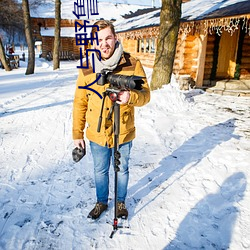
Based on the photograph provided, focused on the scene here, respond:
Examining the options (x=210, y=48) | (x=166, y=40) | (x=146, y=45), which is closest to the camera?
(x=166, y=40)

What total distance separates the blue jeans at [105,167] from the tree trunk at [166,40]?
18.0ft

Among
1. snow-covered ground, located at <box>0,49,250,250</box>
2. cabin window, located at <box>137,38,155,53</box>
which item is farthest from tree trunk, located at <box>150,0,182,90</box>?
cabin window, located at <box>137,38,155,53</box>

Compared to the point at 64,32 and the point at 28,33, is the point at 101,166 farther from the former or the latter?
the point at 64,32

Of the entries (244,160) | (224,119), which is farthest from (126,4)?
(244,160)

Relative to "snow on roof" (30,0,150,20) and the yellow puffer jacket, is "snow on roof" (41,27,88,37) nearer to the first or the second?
"snow on roof" (30,0,150,20)

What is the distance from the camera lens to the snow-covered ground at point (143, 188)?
2.21 metres

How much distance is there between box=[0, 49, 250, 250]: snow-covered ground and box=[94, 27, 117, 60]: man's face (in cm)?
177

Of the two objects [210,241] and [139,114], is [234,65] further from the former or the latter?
[210,241]

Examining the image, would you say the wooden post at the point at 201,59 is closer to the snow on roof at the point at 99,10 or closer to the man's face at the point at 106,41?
the man's face at the point at 106,41

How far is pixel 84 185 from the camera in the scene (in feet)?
9.82

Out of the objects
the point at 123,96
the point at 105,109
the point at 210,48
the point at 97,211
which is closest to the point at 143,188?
the point at 97,211

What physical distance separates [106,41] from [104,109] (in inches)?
22.9

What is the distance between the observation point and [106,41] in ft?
5.85

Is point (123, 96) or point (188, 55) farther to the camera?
point (188, 55)
